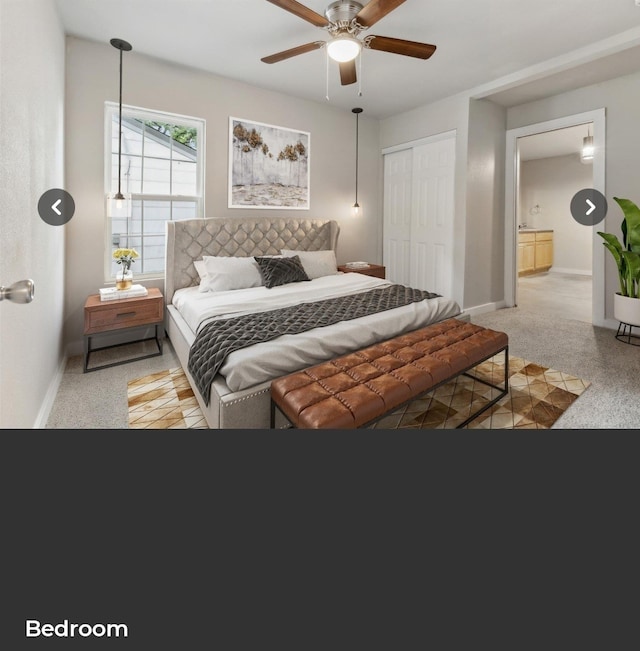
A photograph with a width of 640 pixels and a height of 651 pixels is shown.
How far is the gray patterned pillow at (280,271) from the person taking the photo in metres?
3.21

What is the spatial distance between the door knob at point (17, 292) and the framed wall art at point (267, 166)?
3102mm

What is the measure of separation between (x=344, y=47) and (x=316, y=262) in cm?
187

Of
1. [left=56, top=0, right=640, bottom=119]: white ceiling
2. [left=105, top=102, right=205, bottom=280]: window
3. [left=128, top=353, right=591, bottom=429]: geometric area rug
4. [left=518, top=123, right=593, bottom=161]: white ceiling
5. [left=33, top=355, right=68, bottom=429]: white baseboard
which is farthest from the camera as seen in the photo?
[left=518, top=123, right=593, bottom=161]: white ceiling

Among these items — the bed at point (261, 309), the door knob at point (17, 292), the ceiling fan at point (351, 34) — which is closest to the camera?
the door knob at point (17, 292)

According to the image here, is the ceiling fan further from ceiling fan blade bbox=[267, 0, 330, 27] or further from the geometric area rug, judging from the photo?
the geometric area rug

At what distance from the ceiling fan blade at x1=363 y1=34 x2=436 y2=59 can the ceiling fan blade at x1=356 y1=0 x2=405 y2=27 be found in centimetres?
11

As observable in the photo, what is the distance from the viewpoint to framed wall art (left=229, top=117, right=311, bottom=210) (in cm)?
374

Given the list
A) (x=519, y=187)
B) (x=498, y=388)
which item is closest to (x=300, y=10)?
(x=498, y=388)

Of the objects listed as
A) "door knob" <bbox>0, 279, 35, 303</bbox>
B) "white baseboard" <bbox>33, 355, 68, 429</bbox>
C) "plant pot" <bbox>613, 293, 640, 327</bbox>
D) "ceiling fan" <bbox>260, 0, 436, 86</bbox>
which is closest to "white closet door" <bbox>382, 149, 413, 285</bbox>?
"plant pot" <bbox>613, 293, 640, 327</bbox>

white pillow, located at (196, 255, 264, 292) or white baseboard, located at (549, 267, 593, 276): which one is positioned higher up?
white baseboard, located at (549, 267, 593, 276)

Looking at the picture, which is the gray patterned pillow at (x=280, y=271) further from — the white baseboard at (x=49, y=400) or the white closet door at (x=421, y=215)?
the white closet door at (x=421, y=215)

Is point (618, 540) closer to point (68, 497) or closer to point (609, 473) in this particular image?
point (609, 473)

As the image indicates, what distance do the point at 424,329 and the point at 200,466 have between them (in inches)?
75.9

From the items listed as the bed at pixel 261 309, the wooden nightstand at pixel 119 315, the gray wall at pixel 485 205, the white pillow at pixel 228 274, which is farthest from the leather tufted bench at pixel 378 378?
the gray wall at pixel 485 205
